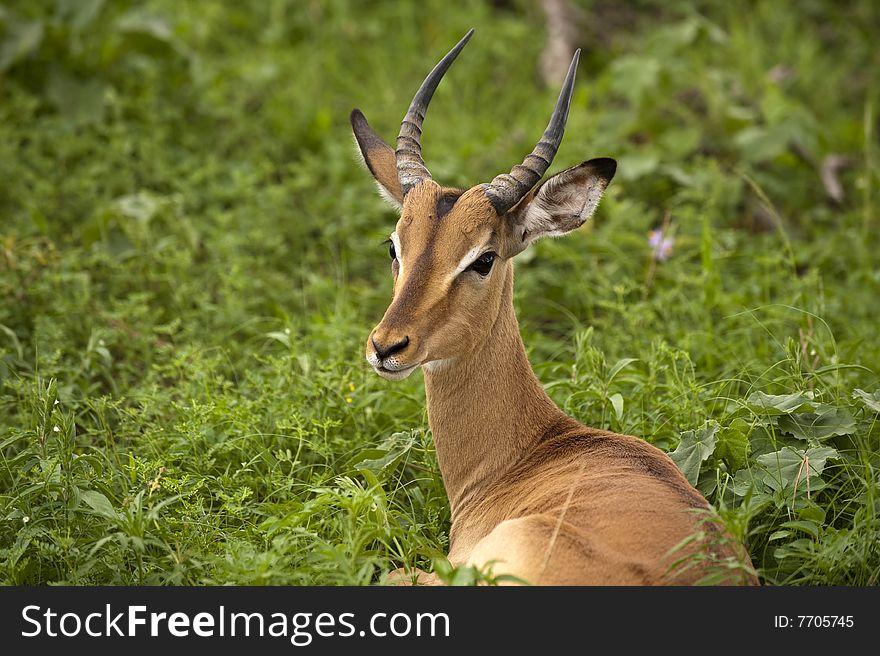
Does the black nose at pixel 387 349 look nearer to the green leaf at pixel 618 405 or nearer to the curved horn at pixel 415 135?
the curved horn at pixel 415 135

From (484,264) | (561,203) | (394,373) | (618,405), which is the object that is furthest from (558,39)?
(394,373)

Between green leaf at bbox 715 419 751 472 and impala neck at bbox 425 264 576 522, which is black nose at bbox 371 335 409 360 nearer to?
impala neck at bbox 425 264 576 522

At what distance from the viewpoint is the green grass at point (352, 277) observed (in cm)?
445

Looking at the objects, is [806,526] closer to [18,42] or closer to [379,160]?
[379,160]

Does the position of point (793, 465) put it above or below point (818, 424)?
below

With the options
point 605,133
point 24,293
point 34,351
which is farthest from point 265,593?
point 605,133

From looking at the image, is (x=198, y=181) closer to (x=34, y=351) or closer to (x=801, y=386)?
(x=34, y=351)

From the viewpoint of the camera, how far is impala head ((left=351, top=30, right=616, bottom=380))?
170 inches

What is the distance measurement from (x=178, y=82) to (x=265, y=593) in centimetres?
576

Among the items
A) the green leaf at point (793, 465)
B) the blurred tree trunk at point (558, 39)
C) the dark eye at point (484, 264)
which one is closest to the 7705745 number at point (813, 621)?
the green leaf at point (793, 465)

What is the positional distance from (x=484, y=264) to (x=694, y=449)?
1.23 meters

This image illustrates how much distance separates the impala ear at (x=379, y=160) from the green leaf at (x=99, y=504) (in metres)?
1.84

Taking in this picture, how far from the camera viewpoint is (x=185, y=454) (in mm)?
4891

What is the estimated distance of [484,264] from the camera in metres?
4.57
